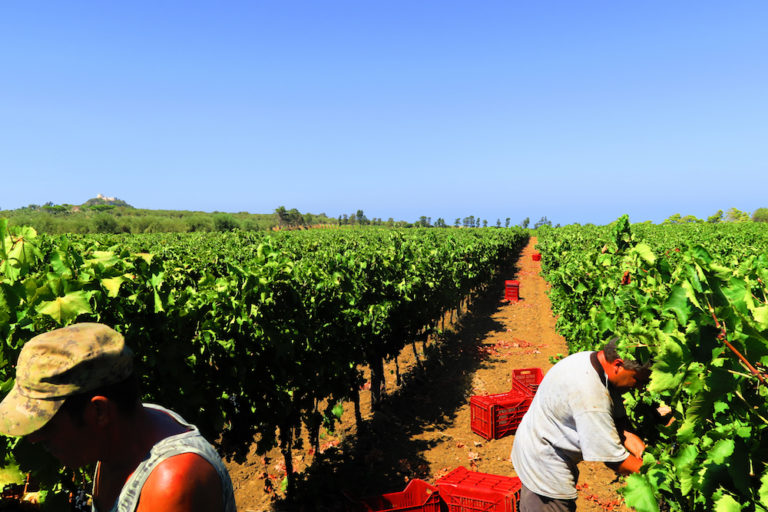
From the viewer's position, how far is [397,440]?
6680 millimetres

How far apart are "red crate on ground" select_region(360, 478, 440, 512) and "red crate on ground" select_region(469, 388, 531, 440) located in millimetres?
2331

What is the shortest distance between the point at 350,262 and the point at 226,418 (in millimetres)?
3975

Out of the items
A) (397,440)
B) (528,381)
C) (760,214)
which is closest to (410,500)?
(397,440)

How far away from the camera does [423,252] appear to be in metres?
11.9

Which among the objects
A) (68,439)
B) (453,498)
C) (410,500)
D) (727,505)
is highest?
(68,439)

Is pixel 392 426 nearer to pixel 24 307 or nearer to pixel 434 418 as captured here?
pixel 434 418

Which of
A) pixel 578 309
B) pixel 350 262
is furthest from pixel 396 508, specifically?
pixel 578 309

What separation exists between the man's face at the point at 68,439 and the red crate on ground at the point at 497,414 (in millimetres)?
6021

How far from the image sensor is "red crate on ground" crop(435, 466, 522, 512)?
4.18 m

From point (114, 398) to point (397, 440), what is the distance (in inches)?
234

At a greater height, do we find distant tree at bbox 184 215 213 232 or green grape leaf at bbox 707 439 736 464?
distant tree at bbox 184 215 213 232

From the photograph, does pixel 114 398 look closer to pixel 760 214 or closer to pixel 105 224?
pixel 105 224

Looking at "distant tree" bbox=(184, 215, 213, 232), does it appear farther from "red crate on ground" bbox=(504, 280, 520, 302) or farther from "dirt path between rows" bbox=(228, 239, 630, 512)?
"dirt path between rows" bbox=(228, 239, 630, 512)

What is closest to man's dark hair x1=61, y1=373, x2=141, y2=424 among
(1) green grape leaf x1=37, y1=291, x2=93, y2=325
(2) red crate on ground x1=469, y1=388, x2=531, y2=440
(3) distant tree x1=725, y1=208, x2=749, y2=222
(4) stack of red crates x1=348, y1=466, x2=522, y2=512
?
(1) green grape leaf x1=37, y1=291, x2=93, y2=325
